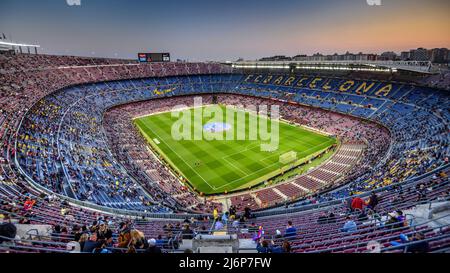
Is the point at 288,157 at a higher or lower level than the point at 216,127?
lower

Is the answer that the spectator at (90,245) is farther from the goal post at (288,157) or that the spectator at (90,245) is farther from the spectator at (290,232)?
the goal post at (288,157)

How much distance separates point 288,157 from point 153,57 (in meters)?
66.7

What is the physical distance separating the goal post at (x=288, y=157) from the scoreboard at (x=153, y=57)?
6536 cm

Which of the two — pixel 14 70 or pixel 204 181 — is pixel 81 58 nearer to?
pixel 14 70

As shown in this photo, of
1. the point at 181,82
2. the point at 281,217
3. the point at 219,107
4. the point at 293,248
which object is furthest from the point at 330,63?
the point at 293,248

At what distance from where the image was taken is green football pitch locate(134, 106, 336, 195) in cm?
2939

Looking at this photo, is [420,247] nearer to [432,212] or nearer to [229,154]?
[432,212]

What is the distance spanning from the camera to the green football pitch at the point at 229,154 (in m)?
29.4

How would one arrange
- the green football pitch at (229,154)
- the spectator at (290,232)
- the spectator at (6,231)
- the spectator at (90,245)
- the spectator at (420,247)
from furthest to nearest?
the green football pitch at (229,154) → the spectator at (290,232) → the spectator at (6,231) → the spectator at (90,245) → the spectator at (420,247)

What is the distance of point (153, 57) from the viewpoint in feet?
273

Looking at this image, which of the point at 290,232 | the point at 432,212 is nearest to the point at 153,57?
the point at 290,232

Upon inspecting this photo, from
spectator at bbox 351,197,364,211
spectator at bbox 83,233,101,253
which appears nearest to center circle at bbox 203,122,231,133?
spectator at bbox 351,197,364,211

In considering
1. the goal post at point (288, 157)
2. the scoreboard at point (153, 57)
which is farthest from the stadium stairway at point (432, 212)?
the scoreboard at point (153, 57)
